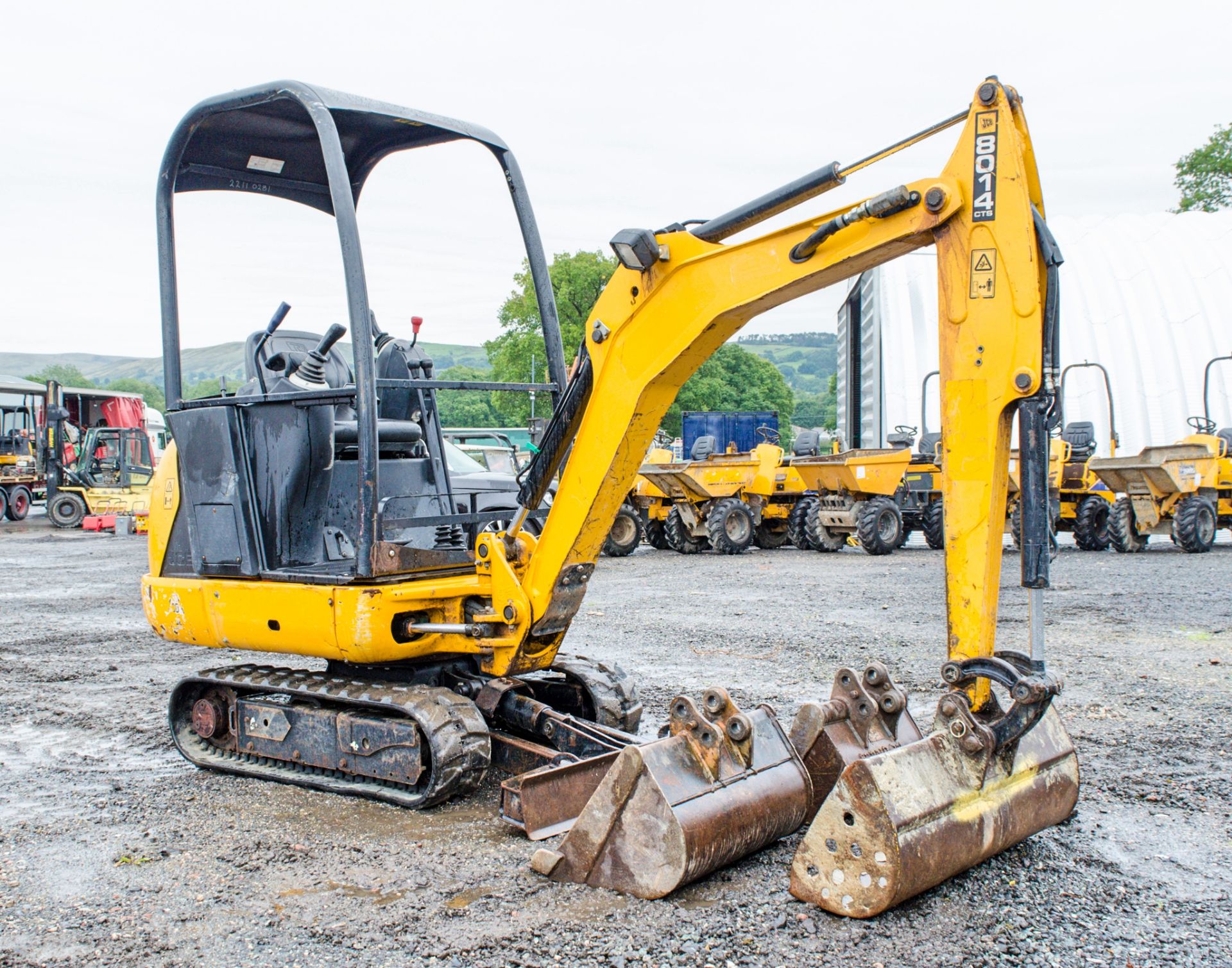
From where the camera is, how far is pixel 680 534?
17797mm

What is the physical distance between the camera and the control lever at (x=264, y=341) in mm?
5238

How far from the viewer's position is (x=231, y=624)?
509 cm

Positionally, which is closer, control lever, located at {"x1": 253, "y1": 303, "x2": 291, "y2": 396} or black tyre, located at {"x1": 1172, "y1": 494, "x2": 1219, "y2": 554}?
control lever, located at {"x1": 253, "y1": 303, "x2": 291, "y2": 396}

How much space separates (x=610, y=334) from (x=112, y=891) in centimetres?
264

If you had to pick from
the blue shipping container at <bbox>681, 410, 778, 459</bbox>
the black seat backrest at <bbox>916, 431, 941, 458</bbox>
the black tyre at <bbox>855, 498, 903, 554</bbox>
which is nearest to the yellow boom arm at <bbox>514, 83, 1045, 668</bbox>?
the black tyre at <bbox>855, 498, 903, 554</bbox>

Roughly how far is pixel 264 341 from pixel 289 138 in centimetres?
99

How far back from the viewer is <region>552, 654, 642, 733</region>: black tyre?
530cm

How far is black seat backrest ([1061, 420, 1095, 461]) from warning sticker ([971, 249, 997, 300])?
15.0 meters

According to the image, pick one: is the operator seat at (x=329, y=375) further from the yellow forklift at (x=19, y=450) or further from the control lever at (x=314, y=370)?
the yellow forklift at (x=19, y=450)

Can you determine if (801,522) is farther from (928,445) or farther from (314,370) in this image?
(314,370)

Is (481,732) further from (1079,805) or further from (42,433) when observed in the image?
(42,433)

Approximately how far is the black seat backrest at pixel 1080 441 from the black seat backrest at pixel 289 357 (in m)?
14.5

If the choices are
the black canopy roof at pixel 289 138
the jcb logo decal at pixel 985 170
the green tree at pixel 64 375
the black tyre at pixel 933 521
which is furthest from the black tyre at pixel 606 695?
the green tree at pixel 64 375

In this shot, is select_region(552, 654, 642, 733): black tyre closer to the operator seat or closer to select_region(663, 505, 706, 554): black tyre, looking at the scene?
the operator seat
